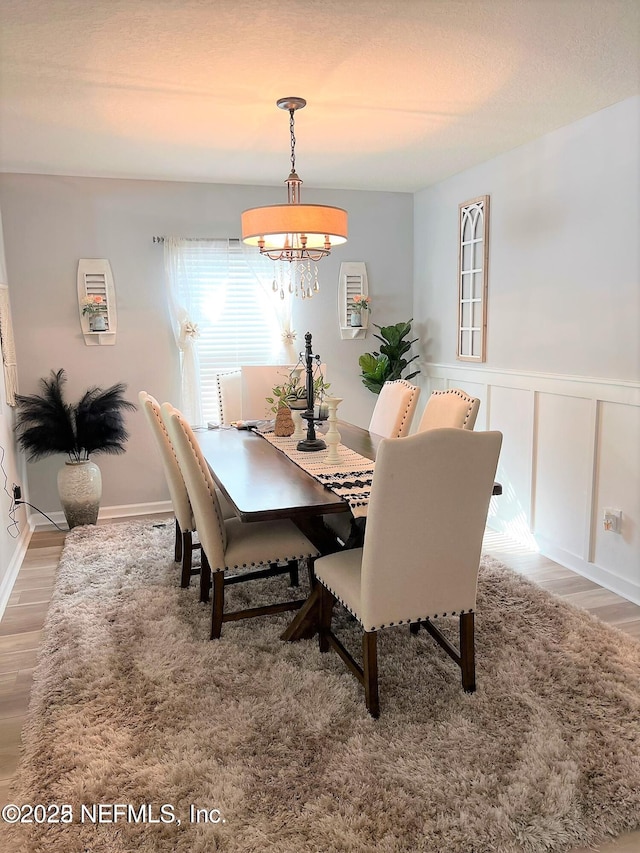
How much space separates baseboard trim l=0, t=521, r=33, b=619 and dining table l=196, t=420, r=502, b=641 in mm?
1292

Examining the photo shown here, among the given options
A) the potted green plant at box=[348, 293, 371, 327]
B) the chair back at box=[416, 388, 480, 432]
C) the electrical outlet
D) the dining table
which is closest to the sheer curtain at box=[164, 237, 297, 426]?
the potted green plant at box=[348, 293, 371, 327]

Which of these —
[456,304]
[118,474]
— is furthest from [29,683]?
[456,304]

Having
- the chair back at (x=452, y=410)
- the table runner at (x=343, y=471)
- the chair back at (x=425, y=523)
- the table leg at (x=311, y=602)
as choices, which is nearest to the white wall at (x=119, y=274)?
the table runner at (x=343, y=471)

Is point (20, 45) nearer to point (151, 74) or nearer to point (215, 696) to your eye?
point (151, 74)

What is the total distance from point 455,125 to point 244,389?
2.17 meters

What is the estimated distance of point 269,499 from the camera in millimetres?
2418

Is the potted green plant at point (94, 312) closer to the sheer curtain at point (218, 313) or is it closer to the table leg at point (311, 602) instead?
the sheer curtain at point (218, 313)

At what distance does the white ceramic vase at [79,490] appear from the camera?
4395 millimetres

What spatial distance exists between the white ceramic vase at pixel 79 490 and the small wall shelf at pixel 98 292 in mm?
927

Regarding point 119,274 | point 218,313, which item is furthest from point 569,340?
point 119,274

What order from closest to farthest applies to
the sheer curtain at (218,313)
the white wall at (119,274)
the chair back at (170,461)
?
the chair back at (170,461) → the white wall at (119,274) → the sheer curtain at (218,313)

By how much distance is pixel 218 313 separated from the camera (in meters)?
4.94

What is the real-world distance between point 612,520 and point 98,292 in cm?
375

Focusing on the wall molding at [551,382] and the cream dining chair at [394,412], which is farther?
the cream dining chair at [394,412]
